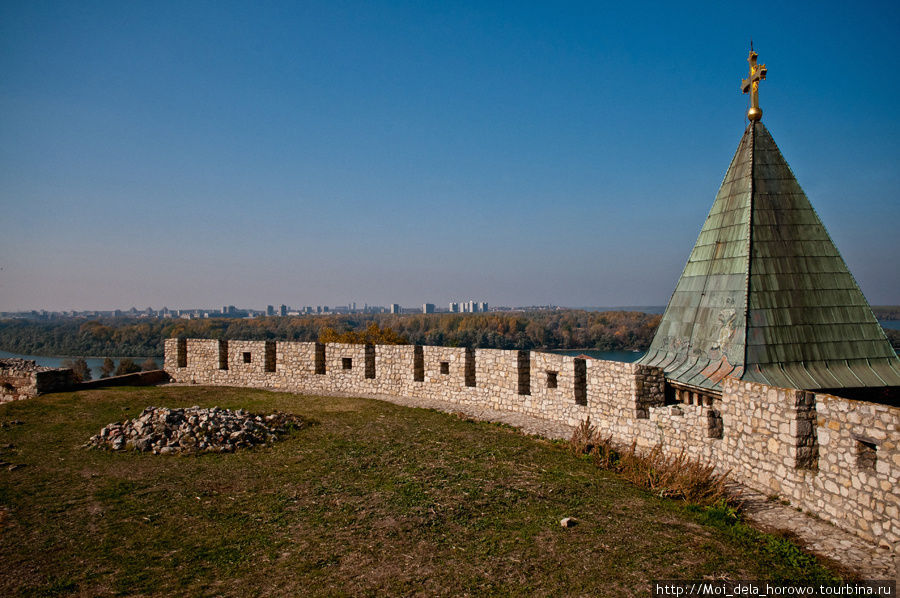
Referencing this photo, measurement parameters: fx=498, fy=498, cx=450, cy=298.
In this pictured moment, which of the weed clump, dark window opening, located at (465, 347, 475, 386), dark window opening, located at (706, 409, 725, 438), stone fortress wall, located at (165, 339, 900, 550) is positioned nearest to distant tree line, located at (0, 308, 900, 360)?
stone fortress wall, located at (165, 339, 900, 550)

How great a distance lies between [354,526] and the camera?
4.70 meters

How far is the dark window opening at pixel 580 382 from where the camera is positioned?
9.16m

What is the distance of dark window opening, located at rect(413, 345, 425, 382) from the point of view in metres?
12.0

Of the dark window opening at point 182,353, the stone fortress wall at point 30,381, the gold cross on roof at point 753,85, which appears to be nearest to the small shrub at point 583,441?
the gold cross on roof at point 753,85

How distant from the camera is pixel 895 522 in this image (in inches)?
163

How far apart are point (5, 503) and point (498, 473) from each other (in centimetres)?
546

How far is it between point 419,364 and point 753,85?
8882 mm

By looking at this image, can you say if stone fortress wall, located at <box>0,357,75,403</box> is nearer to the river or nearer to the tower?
the tower

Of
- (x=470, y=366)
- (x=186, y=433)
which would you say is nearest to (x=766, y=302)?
(x=470, y=366)

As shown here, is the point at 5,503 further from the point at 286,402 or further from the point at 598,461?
the point at 598,461

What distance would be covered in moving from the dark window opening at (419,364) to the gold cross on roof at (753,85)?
831cm

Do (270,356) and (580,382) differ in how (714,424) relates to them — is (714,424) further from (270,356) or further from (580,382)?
(270,356)

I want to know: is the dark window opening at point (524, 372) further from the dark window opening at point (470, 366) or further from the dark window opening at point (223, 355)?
the dark window opening at point (223, 355)

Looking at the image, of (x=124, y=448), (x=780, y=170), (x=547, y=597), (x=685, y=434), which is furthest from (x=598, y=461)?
(x=124, y=448)
